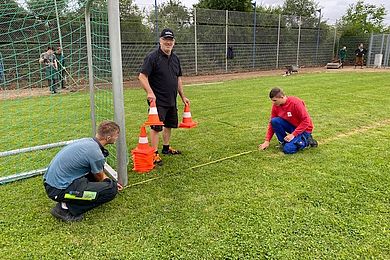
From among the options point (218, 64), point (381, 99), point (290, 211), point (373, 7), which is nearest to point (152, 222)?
point (290, 211)

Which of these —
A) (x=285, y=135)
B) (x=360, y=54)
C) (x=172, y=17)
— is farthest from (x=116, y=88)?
(x=360, y=54)

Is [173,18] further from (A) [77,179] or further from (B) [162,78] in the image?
(A) [77,179]

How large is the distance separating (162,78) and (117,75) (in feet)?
2.88

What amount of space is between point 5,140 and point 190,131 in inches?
113

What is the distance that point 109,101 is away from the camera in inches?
141

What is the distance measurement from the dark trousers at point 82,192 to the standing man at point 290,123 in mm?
2287

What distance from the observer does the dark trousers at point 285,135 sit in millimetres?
4145

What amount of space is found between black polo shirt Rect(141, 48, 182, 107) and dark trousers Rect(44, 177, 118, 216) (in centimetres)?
138

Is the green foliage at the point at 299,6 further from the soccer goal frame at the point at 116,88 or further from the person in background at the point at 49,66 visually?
the soccer goal frame at the point at 116,88

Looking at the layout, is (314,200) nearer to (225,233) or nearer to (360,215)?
(360,215)

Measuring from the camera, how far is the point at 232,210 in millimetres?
2791

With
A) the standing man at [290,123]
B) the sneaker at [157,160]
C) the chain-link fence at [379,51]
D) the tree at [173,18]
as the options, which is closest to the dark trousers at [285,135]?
the standing man at [290,123]

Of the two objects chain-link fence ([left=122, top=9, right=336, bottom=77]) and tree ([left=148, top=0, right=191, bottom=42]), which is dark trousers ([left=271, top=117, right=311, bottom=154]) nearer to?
chain-link fence ([left=122, top=9, right=336, bottom=77])

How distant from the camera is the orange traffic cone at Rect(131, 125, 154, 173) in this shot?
366 cm
